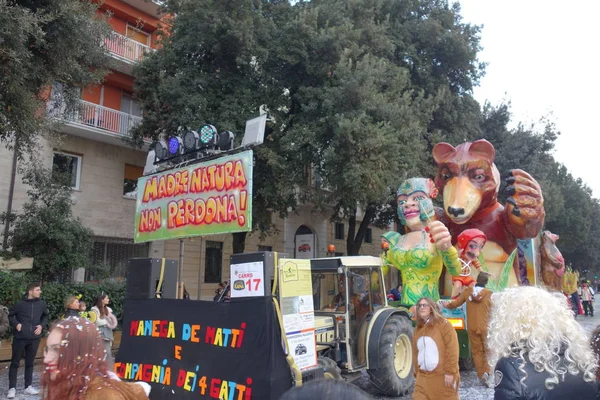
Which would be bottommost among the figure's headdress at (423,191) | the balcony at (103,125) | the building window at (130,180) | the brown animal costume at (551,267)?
the brown animal costume at (551,267)

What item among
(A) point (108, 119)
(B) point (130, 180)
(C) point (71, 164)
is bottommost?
(B) point (130, 180)

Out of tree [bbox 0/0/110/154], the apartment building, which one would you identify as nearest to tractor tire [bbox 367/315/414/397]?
tree [bbox 0/0/110/154]

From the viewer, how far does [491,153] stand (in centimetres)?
1052

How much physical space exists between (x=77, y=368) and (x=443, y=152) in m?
9.79

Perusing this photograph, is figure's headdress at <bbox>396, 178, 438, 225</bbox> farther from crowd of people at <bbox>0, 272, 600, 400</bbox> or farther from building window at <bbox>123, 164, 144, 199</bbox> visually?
building window at <bbox>123, 164, 144, 199</bbox>

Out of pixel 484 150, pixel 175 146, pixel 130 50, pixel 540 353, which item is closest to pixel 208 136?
pixel 175 146

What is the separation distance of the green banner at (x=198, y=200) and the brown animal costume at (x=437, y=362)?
2.55 meters

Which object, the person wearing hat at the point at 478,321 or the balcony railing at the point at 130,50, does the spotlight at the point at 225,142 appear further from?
the balcony railing at the point at 130,50

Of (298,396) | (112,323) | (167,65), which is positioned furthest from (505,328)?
(167,65)

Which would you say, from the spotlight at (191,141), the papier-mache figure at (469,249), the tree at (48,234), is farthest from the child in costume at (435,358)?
the tree at (48,234)

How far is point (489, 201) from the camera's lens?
1079 cm

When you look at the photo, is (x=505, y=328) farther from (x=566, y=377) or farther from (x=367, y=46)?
A: (x=367, y=46)

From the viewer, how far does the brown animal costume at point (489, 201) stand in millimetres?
10312

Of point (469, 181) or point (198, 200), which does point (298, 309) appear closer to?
point (198, 200)
